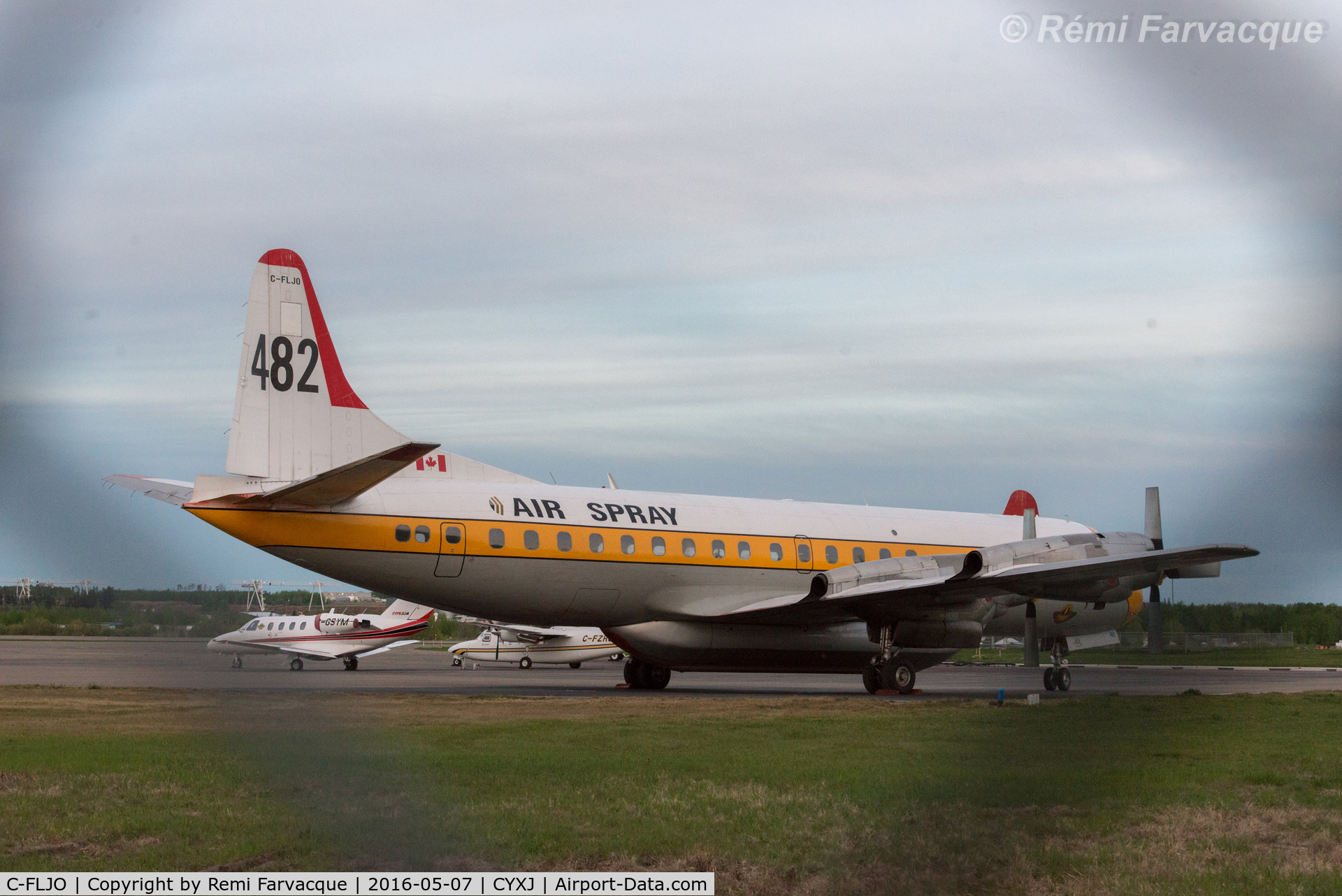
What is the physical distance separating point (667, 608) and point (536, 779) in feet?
53.9

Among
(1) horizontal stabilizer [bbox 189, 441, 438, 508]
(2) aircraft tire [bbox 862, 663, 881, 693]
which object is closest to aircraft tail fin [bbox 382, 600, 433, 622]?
(2) aircraft tire [bbox 862, 663, 881, 693]

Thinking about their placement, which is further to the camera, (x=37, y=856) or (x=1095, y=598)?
(x=1095, y=598)

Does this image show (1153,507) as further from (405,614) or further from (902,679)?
(405,614)

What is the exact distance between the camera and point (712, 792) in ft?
38.0

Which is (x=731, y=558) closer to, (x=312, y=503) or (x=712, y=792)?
(x=312, y=503)

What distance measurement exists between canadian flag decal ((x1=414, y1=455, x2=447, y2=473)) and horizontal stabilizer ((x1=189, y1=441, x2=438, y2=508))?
3.27 metres

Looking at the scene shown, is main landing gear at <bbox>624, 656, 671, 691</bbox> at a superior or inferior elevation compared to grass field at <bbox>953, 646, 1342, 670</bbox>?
superior

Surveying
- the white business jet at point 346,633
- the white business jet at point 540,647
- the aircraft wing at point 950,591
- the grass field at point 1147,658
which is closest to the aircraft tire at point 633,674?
the aircraft wing at point 950,591

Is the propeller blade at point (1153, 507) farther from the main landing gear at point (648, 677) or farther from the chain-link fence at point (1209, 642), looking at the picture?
the main landing gear at point (648, 677)

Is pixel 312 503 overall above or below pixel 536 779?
above

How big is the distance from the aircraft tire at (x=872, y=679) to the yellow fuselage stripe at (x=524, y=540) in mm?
3055

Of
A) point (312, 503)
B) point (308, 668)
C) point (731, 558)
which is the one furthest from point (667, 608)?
point (308, 668)

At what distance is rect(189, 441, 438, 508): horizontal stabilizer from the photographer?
20.6m

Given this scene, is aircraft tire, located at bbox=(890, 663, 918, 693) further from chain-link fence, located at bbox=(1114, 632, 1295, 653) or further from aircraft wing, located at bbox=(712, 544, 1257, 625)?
chain-link fence, located at bbox=(1114, 632, 1295, 653)
